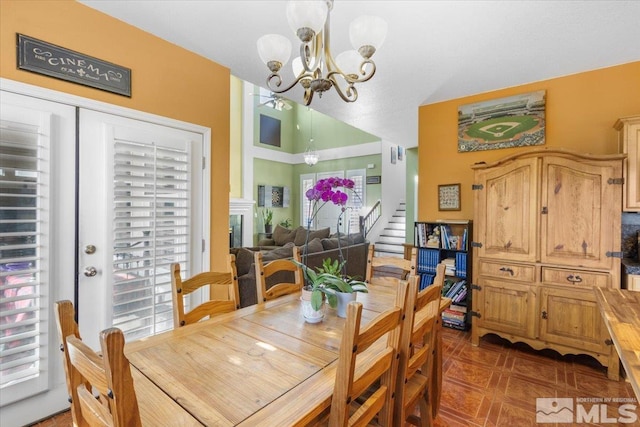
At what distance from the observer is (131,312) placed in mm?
2242

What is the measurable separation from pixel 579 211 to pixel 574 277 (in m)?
0.57

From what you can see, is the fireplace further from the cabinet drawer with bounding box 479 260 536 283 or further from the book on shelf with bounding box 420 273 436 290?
the cabinet drawer with bounding box 479 260 536 283

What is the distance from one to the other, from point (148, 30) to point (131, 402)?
265 cm

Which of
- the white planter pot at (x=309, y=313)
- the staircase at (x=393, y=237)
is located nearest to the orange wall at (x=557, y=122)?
the white planter pot at (x=309, y=313)

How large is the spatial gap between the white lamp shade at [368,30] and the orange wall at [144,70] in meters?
1.67

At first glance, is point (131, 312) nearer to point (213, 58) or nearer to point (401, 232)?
point (213, 58)

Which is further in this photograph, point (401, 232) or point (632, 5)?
point (401, 232)

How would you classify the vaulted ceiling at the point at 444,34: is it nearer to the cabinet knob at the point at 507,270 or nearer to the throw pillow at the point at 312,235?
the cabinet knob at the point at 507,270

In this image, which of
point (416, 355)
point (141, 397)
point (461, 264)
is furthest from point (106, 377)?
point (461, 264)

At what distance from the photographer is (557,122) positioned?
3.15 m

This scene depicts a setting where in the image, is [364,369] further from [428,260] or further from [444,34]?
[428,260]

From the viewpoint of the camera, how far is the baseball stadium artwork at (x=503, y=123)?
3.22 m

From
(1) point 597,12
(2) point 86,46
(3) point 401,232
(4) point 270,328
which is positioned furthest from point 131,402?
(3) point 401,232

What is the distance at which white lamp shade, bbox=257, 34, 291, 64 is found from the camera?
1729 mm
